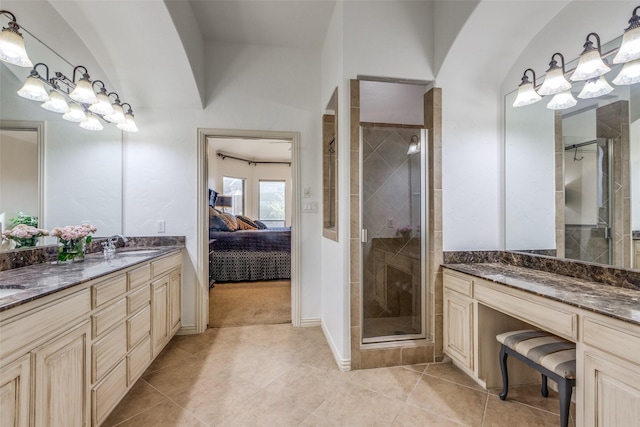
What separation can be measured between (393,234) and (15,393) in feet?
7.73

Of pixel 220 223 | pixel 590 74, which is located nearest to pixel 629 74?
pixel 590 74

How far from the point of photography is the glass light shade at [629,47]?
4.57ft

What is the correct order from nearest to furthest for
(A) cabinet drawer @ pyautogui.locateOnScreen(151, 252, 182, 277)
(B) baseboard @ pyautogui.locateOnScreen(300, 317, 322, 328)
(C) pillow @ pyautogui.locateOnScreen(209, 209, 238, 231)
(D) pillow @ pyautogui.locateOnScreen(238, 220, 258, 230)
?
1. (A) cabinet drawer @ pyautogui.locateOnScreen(151, 252, 182, 277)
2. (B) baseboard @ pyautogui.locateOnScreen(300, 317, 322, 328)
3. (C) pillow @ pyautogui.locateOnScreen(209, 209, 238, 231)
4. (D) pillow @ pyautogui.locateOnScreen(238, 220, 258, 230)

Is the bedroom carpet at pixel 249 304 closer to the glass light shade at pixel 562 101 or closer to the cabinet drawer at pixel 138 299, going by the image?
the cabinet drawer at pixel 138 299

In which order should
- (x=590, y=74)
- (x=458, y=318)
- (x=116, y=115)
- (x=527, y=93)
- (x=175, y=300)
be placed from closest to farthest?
(x=590, y=74) → (x=527, y=93) → (x=458, y=318) → (x=116, y=115) → (x=175, y=300)

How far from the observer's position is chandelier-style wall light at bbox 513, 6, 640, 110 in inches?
55.8

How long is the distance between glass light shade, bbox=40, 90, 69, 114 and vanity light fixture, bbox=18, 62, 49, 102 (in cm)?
9

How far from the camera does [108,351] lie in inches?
61.2

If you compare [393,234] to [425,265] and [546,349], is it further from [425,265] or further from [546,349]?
[546,349]

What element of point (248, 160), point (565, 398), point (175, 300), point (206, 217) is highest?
point (248, 160)

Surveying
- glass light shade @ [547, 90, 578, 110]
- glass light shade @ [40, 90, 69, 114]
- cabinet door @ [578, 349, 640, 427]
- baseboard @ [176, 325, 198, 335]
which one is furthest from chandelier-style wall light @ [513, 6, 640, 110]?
baseboard @ [176, 325, 198, 335]

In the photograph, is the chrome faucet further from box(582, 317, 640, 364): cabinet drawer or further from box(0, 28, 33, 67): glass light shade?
box(582, 317, 640, 364): cabinet drawer

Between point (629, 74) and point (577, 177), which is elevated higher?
point (629, 74)

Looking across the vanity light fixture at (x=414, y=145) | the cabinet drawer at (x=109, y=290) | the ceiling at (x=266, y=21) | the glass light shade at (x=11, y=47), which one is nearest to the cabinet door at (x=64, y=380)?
the cabinet drawer at (x=109, y=290)
